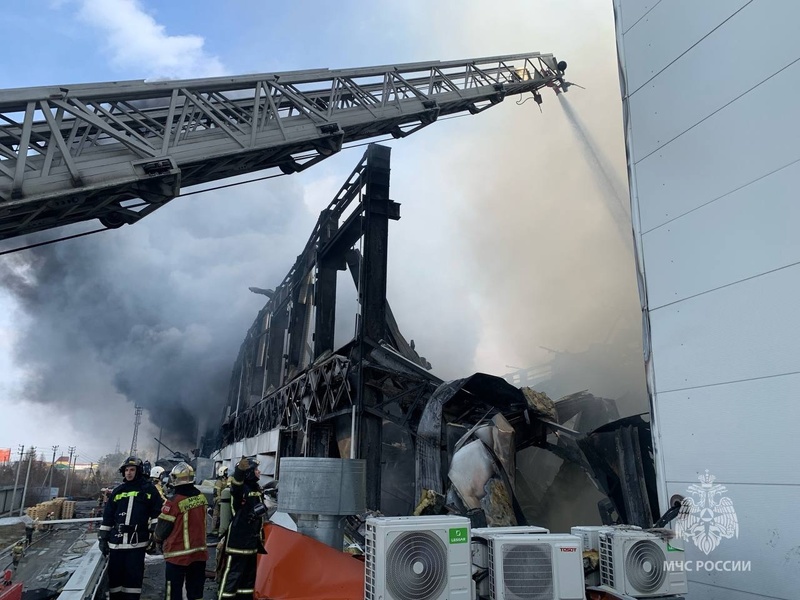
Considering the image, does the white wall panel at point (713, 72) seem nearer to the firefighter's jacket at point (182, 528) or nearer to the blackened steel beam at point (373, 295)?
the firefighter's jacket at point (182, 528)

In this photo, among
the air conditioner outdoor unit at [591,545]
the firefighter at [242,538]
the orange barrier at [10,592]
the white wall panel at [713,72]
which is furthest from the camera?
the firefighter at [242,538]

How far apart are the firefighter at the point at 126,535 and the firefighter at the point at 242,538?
86cm

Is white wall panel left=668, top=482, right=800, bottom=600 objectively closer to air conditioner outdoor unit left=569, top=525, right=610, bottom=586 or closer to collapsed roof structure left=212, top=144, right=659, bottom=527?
air conditioner outdoor unit left=569, top=525, right=610, bottom=586

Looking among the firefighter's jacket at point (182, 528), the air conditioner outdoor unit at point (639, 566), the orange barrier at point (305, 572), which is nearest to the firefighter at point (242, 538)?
the orange barrier at point (305, 572)

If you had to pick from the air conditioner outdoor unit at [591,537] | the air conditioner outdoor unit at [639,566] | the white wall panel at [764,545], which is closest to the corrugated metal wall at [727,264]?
the white wall panel at [764,545]

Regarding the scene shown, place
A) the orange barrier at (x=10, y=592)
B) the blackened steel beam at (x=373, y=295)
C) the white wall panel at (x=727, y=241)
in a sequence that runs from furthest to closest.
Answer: the blackened steel beam at (x=373, y=295), the orange barrier at (x=10, y=592), the white wall panel at (x=727, y=241)

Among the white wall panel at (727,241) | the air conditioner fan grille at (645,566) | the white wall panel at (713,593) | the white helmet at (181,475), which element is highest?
the white wall panel at (727,241)

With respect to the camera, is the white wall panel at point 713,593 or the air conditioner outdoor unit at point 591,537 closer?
the white wall panel at point 713,593

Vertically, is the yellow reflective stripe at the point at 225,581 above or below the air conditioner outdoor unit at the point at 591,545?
below

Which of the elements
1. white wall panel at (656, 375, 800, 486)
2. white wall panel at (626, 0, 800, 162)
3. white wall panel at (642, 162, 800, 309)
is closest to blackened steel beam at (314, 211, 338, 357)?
white wall panel at (626, 0, 800, 162)

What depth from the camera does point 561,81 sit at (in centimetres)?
1443

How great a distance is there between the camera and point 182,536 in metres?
4.77

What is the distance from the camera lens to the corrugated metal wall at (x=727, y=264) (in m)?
3.12

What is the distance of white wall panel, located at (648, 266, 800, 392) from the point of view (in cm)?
311
